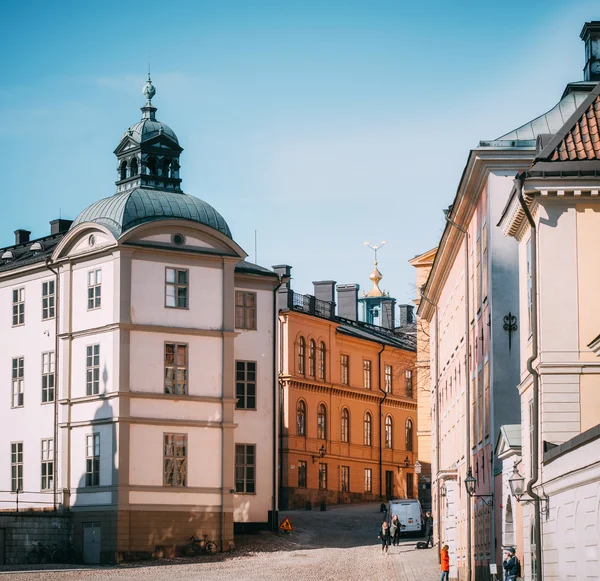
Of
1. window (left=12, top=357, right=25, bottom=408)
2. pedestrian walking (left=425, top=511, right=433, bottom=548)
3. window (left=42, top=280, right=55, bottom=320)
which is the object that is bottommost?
pedestrian walking (left=425, top=511, right=433, bottom=548)

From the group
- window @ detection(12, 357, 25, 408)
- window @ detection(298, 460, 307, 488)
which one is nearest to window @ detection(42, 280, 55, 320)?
window @ detection(12, 357, 25, 408)

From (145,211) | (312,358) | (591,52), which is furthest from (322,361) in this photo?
(591,52)

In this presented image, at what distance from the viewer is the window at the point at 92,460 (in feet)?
188

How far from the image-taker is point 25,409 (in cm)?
6250

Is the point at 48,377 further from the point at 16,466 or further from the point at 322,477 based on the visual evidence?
the point at 322,477

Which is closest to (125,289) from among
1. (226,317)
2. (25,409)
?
(226,317)

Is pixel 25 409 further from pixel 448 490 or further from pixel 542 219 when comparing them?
pixel 542 219

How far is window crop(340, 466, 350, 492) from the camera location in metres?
91.6

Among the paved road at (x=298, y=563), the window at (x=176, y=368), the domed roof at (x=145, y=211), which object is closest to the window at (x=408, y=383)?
the paved road at (x=298, y=563)

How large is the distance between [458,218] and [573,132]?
15.8 metres

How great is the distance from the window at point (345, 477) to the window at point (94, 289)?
3594 cm

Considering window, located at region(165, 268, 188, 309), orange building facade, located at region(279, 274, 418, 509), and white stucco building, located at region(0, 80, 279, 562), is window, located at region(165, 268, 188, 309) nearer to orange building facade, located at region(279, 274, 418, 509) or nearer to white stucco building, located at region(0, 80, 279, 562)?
white stucco building, located at region(0, 80, 279, 562)

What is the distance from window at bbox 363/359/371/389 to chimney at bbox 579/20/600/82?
55.0 meters

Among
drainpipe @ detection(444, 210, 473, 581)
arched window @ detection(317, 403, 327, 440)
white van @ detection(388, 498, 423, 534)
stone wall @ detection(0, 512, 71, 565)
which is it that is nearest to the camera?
drainpipe @ detection(444, 210, 473, 581)
